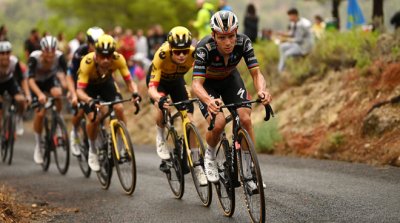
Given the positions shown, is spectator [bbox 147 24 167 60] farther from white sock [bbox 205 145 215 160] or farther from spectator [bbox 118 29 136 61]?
white sock [bbox 205 145 215 160]

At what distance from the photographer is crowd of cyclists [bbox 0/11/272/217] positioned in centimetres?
807

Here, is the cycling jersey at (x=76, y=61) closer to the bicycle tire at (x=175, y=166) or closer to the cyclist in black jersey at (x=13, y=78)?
the cyclist in black jersey at (x=13, y=78)

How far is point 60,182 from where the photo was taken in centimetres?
1260

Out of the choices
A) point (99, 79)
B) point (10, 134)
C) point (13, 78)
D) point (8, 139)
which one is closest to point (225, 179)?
point (99, 79)

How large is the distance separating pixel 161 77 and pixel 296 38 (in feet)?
25.0

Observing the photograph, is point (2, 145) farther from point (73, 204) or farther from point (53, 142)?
point (73, 204)

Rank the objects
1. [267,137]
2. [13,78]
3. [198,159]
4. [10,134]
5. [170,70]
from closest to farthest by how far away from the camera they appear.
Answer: [198,159] → [170,70] → [267,137] → [13,78] → [10,134]

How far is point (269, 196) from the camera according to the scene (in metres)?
9.48

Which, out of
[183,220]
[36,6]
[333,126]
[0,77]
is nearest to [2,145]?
[0,77]

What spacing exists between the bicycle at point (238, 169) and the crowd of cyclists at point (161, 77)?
0.42 feet

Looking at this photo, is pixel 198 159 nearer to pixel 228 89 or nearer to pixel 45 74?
pixel 228 89

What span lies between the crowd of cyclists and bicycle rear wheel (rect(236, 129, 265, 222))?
13.5 inches

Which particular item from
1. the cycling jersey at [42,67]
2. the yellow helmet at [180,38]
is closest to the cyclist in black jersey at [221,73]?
the yellow helmet at [180,38]

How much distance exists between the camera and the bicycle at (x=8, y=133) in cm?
1526
